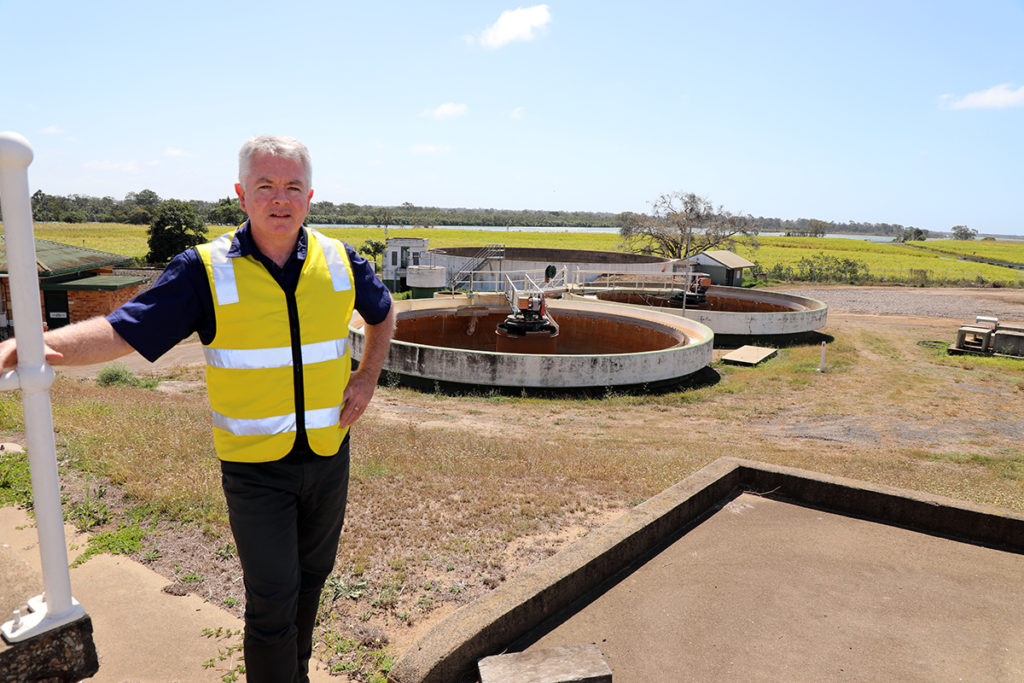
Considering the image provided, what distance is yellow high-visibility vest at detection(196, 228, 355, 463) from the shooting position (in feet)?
7.97

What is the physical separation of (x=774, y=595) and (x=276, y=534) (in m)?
2.91

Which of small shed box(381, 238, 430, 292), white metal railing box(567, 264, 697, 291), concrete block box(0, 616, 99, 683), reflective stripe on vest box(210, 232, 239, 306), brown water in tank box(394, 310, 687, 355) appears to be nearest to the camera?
concrete block box(0, 616, 99, 683)

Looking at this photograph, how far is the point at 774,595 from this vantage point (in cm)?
386

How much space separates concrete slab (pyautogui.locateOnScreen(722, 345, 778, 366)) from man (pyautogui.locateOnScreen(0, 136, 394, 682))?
20.5 m

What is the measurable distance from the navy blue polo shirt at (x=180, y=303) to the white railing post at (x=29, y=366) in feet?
0.81

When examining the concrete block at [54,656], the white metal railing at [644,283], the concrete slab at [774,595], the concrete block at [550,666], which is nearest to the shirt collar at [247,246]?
the concrete block at [54,656]

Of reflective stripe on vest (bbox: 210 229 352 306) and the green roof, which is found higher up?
reflective stripe on vest (bbox: 210 229 352 306)

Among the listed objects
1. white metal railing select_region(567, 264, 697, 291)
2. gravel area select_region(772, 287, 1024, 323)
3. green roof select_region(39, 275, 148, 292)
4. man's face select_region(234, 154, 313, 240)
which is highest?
man's face select_region(234, 154, 313, 240)

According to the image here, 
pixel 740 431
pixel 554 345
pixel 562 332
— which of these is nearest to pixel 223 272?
pixel 740 431

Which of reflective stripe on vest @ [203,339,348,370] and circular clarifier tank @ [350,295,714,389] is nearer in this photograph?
reflective stripe on vest @ [203,339,348,370]

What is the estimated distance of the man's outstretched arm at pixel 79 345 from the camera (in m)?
2.07

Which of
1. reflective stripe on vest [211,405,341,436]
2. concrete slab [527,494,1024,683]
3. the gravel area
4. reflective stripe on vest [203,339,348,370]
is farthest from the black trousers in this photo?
the gravel area

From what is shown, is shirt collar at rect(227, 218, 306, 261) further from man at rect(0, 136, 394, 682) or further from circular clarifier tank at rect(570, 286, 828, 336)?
circular clarifier tank at rect(570, 286, 828, 336)

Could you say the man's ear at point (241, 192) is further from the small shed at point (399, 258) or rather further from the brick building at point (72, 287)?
the small shed at point (399, 258)
